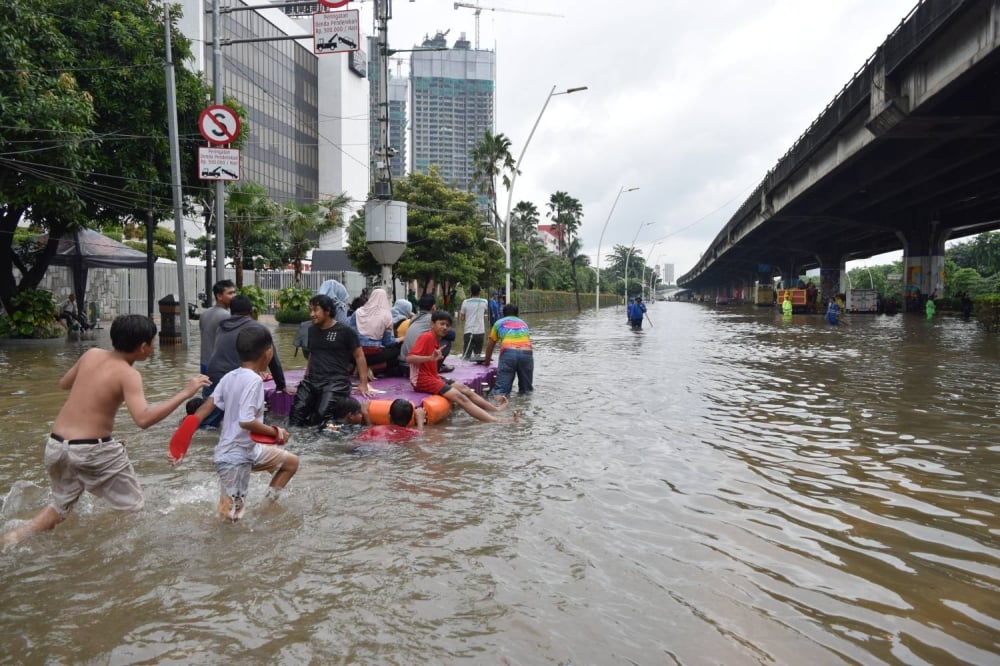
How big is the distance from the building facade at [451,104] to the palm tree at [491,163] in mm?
49406

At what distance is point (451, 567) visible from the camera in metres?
4.27

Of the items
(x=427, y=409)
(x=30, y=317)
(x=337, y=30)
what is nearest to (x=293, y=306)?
(x=30, y=317)

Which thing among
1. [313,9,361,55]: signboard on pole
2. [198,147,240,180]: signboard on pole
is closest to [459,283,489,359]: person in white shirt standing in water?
[313,9,361,55]: signboard on pole

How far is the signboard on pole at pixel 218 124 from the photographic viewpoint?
14.8 m

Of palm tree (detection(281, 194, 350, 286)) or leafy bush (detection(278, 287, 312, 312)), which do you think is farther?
palm tree (detection(281, 194, 350, 286))

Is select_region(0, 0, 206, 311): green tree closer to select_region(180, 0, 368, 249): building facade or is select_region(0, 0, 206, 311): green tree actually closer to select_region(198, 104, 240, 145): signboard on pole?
select_region(198, 104, 240, 145): signboard on pole

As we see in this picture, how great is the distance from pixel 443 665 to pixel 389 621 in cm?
52

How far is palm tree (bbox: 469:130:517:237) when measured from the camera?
175ft

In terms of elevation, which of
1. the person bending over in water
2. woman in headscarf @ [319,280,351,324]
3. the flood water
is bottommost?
the flood water

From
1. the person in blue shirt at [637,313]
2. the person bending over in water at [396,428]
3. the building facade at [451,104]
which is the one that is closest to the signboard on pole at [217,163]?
the person bending over in water at [396,428]

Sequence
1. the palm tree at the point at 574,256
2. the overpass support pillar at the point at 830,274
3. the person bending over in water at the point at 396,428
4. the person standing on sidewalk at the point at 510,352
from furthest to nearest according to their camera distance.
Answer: the palm tree at the point at 574,256, the overpass support pillar at the point at 830,274, the person standing on sidewalk at the point at 510,352, the person bending over in water at the point at 396,428

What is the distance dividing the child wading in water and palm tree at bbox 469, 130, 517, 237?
4823 cm

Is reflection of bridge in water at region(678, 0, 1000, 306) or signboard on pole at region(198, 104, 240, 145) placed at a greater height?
reflection of bridge in water at region(678, 0, 1000, 306)

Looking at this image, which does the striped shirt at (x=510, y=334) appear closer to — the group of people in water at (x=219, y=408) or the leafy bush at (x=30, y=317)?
the group of people in water at (x=219, y=408)
